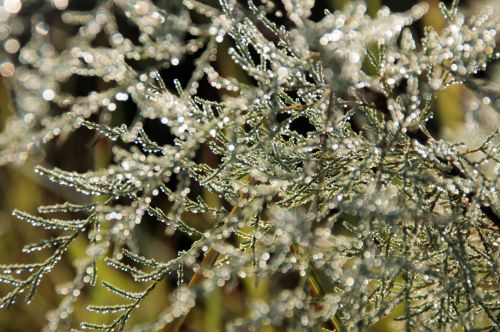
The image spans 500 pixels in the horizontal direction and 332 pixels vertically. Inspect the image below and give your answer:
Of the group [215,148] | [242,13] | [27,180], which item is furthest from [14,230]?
[242,13]

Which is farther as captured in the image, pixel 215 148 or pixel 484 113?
pixel 484 113

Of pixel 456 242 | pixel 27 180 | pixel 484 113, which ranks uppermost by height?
pixel 484 113

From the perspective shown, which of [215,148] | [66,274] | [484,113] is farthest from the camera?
[66,274]

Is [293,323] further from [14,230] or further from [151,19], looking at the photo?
[14,230]

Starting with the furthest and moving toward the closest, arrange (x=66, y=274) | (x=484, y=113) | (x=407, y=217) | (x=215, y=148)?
(x=66, y=274) → (x=484, y=113) → (x=215, y=148) → (x=407, y=217)

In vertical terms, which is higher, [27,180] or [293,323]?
[27,180]

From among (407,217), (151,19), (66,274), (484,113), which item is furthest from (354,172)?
(66,274)

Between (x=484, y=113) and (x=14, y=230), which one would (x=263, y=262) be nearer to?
(x=484, y=113)
